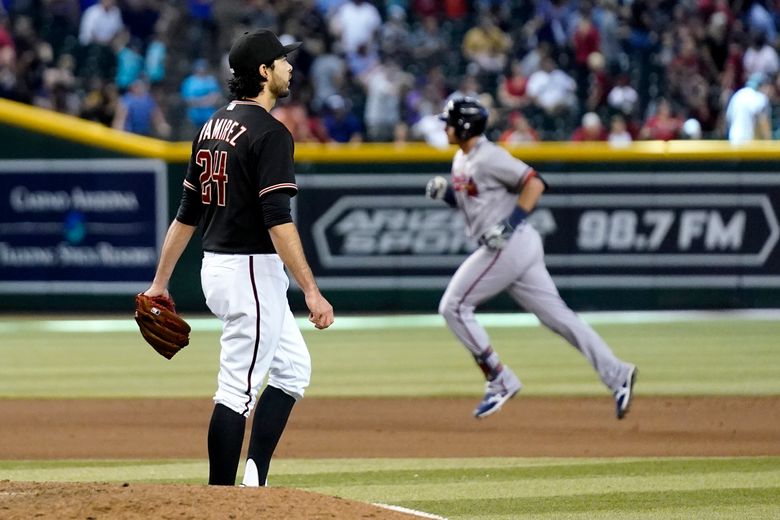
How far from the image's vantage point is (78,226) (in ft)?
58.0

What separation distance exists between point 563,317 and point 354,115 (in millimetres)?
10835

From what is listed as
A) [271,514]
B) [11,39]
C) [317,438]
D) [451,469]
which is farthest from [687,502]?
[11,39]

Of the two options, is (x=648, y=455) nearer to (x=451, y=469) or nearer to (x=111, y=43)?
(x=451, y=469)

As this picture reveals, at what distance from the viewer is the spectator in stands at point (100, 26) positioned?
21.3 meters

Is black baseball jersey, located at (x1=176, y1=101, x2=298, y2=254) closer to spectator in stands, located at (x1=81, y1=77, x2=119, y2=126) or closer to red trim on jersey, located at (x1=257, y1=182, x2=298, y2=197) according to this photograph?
red trim on jersey, located at (x1=257, y1=182, x2=298, y2=197)

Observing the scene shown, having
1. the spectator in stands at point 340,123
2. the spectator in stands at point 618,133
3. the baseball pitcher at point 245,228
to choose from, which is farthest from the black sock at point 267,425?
the spectator in stands at point 340,123

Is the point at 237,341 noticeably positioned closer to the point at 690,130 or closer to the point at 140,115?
the point at 690,130

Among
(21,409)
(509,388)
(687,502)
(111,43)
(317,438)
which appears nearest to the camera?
(687,502)

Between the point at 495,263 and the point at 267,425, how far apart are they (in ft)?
12.7

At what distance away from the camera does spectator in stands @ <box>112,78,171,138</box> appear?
19172 millimetres

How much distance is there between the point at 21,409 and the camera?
1045cm

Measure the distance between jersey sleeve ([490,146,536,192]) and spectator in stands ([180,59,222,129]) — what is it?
9.96 m

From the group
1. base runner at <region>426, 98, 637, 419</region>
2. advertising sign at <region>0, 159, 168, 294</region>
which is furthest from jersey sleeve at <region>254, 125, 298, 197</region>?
advertising sign at <region>0, 159, 168, 294</region>

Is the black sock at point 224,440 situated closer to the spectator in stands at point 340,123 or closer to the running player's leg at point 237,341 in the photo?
the running player's leg at point 237,341
